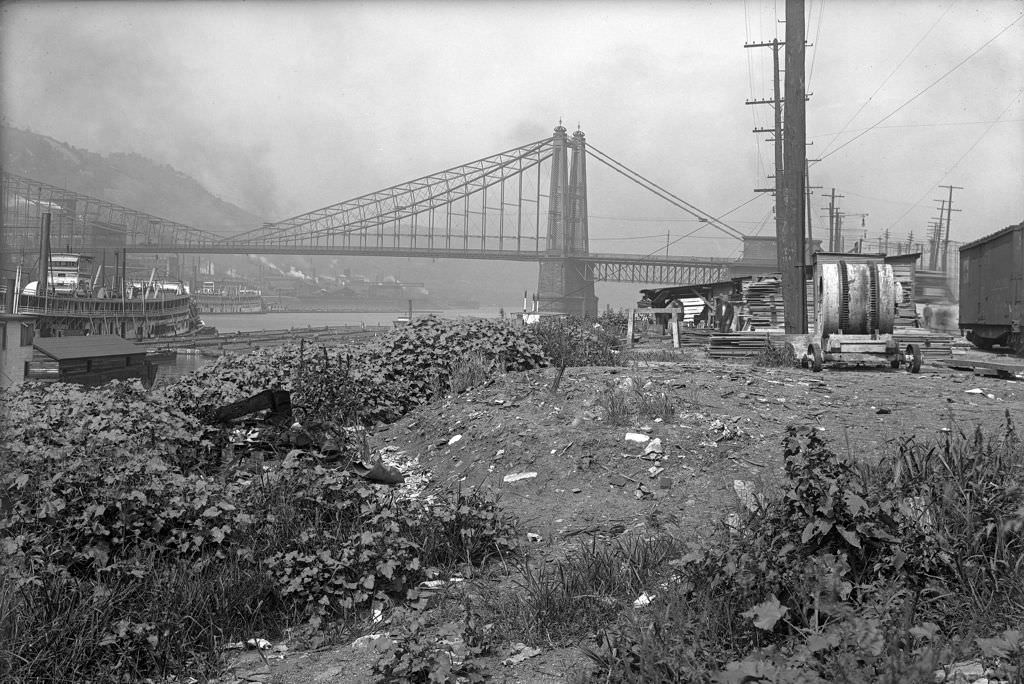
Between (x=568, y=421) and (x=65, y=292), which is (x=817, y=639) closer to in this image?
(x=568, y=421)

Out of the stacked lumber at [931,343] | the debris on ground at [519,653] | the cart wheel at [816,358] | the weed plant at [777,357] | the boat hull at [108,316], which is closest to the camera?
the debris on ground at [519,653]

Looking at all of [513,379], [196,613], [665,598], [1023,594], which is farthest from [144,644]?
[513,379]

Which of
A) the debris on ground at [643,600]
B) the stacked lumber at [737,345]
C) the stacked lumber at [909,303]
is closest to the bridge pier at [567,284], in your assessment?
the stacked lumber at [909,303]

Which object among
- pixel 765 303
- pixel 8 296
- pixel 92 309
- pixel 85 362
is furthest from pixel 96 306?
pixel 765 303

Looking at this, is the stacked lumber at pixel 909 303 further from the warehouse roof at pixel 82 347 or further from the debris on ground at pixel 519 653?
the debris on ground at pixel 519 653

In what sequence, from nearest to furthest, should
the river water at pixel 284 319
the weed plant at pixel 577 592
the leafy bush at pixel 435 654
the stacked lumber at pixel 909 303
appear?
the leafy bush at pixel 435 654, the weed plant at pixel 577 592, the stacked lumber at pixel 909 303, the river water at pixel 284 319

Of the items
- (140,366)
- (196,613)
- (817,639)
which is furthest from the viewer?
(140,366)

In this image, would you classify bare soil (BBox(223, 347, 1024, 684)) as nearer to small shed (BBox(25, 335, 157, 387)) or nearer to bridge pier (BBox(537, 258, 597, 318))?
small shed (BBox(25, 335, 157, 387))

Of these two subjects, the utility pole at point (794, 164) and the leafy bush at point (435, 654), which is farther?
the utility pole at point (794, 164)
